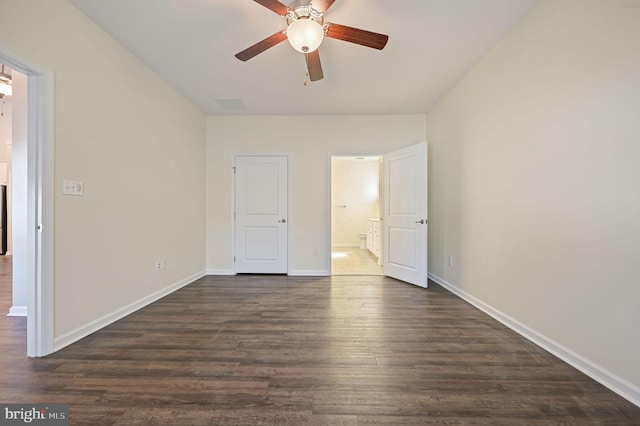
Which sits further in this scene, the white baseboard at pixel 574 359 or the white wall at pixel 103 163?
the white wall at pixel 103 163

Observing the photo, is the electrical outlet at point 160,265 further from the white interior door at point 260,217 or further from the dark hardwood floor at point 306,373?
the white interior door at point 260,217

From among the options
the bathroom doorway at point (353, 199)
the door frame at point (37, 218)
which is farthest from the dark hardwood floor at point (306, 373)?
the bathroom doorway at point (353, 199)

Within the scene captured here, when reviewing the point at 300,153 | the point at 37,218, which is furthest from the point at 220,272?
the point at 37,218

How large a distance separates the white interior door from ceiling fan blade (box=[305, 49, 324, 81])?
6.45 ft

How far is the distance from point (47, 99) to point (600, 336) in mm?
3908

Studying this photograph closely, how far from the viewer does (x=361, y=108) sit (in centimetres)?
392

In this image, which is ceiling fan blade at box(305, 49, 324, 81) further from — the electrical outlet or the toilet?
the toilet

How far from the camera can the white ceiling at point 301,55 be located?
201 centimetres

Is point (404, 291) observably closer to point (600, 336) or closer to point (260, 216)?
point (600, 336)

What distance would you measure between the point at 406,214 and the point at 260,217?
229cm

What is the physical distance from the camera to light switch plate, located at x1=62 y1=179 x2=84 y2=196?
77.0 inches

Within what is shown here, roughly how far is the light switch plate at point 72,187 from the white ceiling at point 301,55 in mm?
1349
